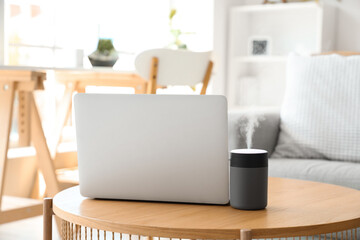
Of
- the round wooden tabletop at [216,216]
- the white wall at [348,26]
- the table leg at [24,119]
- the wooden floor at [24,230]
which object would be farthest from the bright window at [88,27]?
the round wooden tabletop at [216,216]

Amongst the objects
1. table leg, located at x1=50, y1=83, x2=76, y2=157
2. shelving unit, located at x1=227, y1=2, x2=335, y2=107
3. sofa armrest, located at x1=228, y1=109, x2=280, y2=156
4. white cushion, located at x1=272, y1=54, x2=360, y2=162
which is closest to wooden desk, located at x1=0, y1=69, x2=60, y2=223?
table leg, located at x1=50, y1=83, x2=76, y2=157

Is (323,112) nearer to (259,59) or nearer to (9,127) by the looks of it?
(9,127)

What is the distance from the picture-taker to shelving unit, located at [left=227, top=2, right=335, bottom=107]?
3.96 metres

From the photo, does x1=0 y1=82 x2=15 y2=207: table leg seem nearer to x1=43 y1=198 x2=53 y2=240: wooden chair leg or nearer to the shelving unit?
x1=43 y1=198 x2=53 y2=240: wooden chair leg

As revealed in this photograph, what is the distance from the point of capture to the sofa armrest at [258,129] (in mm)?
2141

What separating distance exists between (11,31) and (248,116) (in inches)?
60.3

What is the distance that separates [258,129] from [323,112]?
269 mm

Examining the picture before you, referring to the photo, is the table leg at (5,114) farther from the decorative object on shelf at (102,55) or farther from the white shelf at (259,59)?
the white shelf at (259,59)

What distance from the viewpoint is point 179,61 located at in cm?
252

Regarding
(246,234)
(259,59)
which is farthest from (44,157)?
(259,59)

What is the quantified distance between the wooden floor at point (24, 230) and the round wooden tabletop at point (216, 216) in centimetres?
128

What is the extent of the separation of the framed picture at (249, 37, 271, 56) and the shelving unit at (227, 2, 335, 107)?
1 centimetres

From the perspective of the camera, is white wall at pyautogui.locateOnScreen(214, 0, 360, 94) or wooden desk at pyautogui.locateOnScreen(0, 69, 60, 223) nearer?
wooden desk at pyautogui.locateOnScreen(0, 69, 60, 223)

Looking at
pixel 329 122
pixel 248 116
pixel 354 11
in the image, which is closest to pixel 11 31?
pixel 248 116
